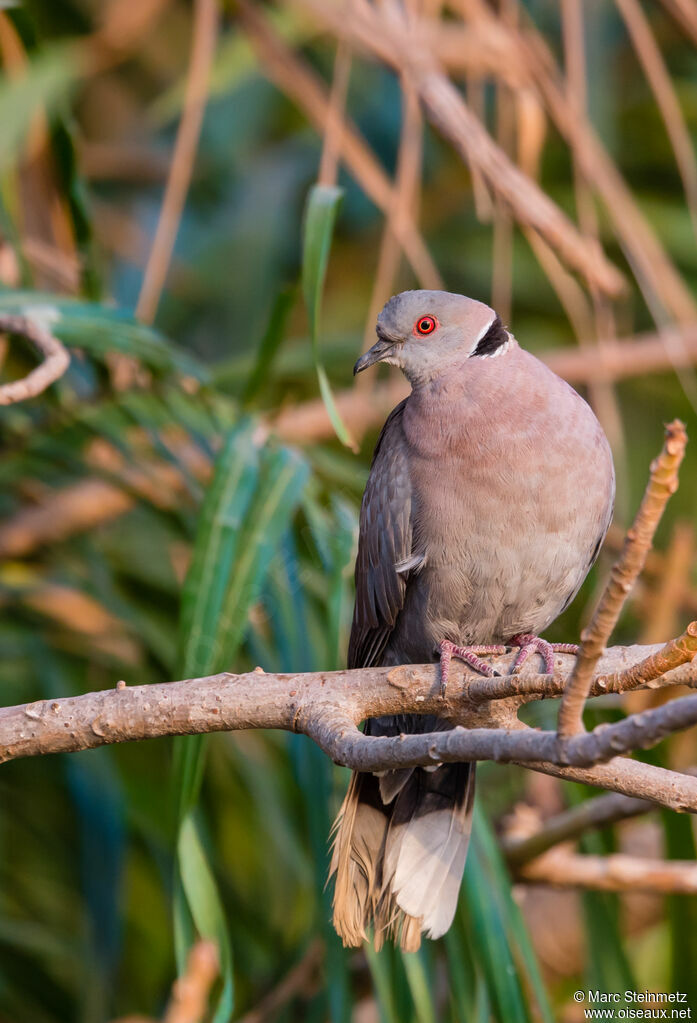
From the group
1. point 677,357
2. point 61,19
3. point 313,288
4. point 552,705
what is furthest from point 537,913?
point 61,19

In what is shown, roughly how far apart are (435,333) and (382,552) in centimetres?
55

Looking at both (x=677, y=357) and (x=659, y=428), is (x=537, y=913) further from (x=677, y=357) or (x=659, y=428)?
(x=659, y=428)

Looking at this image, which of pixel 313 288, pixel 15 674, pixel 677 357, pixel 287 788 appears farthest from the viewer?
pixel 15 674

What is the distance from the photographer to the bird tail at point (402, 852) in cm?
220

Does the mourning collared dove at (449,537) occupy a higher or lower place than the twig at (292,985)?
higher

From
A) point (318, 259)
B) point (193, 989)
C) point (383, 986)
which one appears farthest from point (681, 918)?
point (193, 989)

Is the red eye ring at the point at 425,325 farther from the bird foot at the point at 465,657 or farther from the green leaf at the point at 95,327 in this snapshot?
the bird foot at the point at 465,657

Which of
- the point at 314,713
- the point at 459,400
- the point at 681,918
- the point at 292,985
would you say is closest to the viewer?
the point at 314,713

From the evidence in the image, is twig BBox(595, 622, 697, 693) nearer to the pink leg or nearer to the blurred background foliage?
the pink leg

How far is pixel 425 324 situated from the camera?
268 centimetres

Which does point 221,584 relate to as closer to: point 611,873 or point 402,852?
point 402,852

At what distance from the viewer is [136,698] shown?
1.79 meters

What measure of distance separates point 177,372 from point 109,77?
4190 millimetres

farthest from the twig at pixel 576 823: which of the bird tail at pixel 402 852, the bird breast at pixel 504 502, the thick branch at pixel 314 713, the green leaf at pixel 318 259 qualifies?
the green leaf at pixel 318 259
